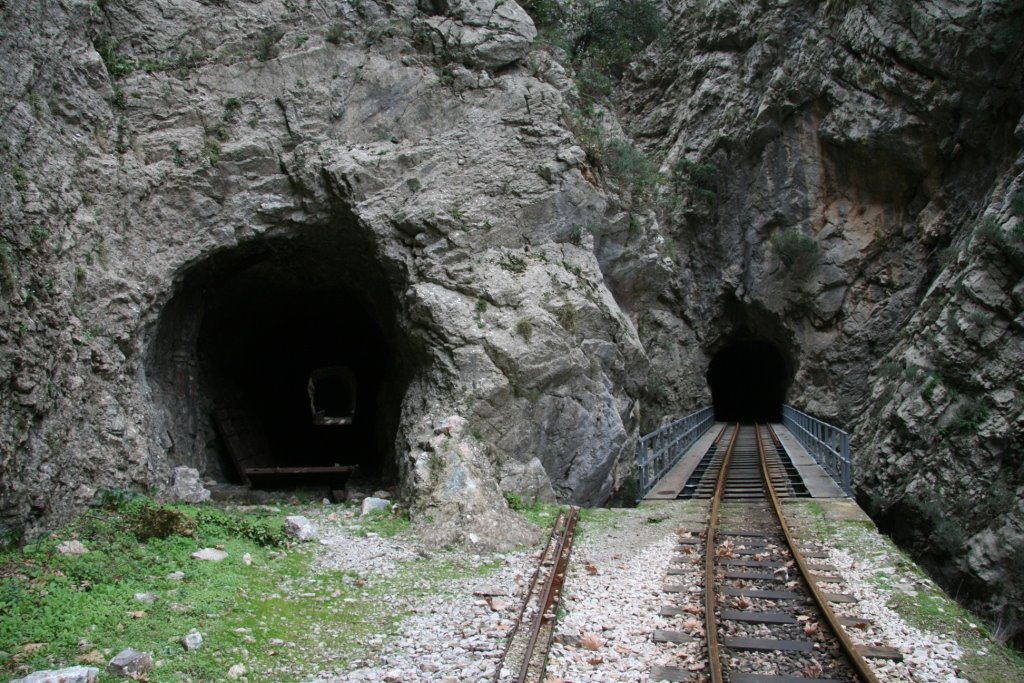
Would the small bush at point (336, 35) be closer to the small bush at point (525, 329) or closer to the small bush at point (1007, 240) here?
the small bush at point (525, 329)

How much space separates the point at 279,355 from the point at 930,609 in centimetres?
1694

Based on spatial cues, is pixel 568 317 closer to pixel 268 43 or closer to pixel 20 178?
pixel 268 43

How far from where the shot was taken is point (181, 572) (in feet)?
22.6

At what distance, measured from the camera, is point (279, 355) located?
19.4 metres

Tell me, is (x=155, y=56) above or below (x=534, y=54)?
below

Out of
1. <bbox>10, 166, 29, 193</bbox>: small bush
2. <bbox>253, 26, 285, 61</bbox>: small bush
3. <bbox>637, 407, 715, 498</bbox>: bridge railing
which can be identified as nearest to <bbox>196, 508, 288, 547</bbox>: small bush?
<bbox>10, 166, 29, 193</bbox>: small bush

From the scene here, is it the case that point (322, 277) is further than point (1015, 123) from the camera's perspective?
No

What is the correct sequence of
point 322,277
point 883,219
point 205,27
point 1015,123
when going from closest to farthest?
point 205,27
point 322,277
point 1015,123
point 883,219

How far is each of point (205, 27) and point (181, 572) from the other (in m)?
11.2

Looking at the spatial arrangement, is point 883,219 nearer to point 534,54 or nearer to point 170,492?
point 534,54

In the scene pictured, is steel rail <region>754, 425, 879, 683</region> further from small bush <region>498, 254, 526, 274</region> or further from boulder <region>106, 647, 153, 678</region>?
small bush <region>498, 254, 526, 274</region>

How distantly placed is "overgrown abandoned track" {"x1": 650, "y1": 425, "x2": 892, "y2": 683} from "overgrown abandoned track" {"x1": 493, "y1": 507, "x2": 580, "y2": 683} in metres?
0.99

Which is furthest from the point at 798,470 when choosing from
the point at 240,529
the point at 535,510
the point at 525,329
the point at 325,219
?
the point at 240,529

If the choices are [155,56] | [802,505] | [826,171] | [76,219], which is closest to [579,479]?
[802,505]
